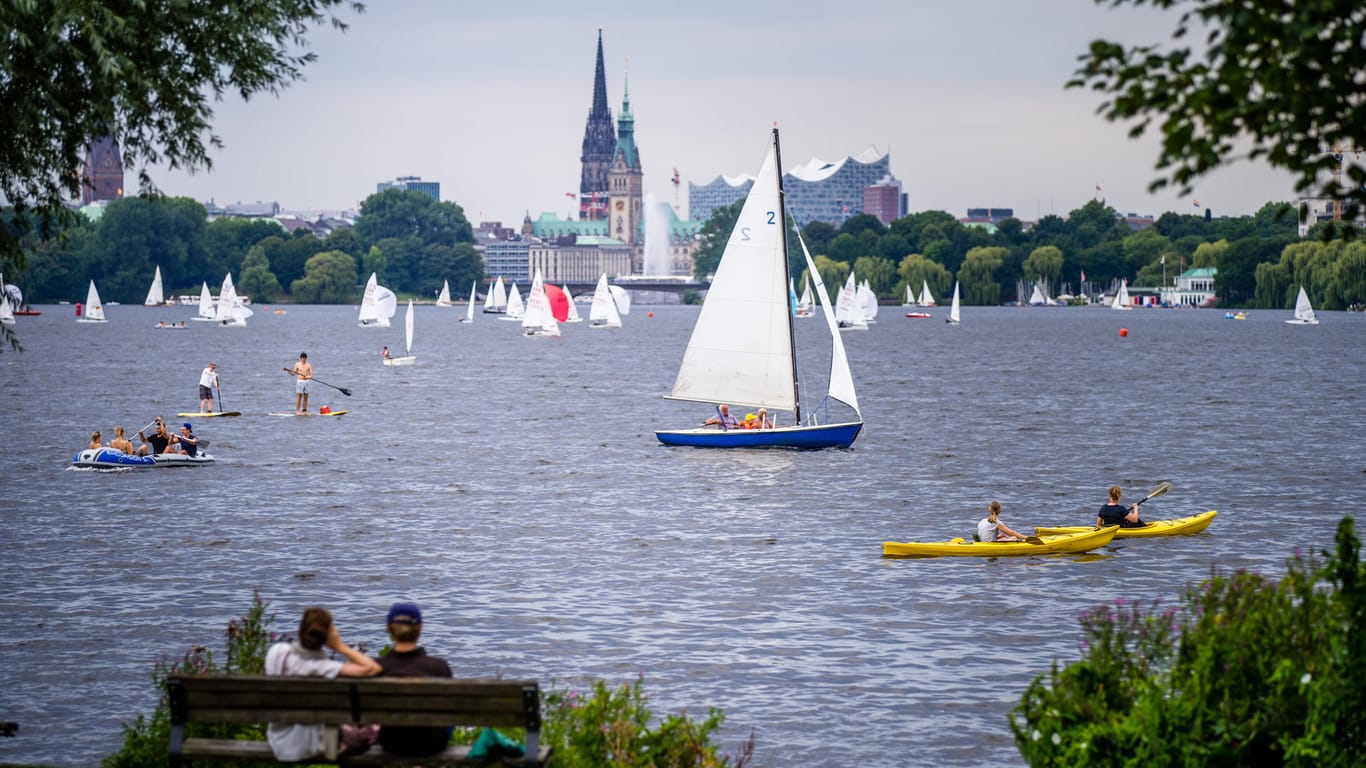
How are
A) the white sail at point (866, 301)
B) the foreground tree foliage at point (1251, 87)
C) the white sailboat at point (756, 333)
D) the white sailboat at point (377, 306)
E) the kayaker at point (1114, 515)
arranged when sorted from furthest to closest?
the white sail at point (866, 301) → the white sailboat at point (377, 306) → the white sailboat at point (756, 333) → the kayaker at point (1114, 515) → the foreground tree foliage at point (1251, 87)

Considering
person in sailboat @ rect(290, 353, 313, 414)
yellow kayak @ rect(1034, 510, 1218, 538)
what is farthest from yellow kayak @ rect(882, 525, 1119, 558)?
person in sailboat @ rect(290, 353, 313, 414)

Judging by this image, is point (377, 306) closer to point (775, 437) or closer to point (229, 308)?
point (229, 308)

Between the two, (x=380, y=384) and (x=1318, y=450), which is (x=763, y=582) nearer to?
(x=1318, y=450)

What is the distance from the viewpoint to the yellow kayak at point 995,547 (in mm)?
31188

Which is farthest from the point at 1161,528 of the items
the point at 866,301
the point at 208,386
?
A: the point at 866,301

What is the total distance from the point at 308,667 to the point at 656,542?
849 inches

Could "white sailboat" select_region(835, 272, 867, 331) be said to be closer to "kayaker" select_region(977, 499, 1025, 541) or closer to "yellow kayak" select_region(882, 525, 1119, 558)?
"yellow kayak" select_region(882, 525, 1119, 558)

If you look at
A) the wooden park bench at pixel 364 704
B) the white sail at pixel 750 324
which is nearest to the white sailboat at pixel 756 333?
the white sail at pixel 750 324

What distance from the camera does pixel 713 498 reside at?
41281 mm

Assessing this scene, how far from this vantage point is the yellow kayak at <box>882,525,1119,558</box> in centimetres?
3119

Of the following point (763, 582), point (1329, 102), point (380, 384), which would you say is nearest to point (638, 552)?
point (763, 582)

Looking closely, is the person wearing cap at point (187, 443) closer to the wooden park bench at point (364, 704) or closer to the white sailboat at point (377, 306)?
the wooden park bench at point (364, 704)

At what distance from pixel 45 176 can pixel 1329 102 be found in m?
13.0

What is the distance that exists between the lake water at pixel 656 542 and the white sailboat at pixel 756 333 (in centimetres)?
186
